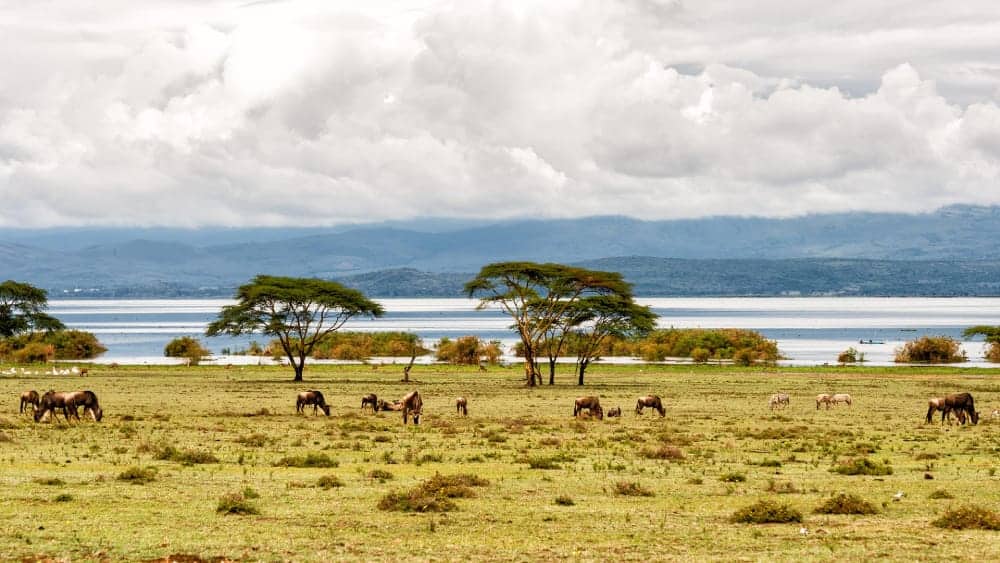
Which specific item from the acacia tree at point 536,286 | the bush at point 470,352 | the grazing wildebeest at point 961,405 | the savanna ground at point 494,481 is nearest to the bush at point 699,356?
the bush at point 470,352

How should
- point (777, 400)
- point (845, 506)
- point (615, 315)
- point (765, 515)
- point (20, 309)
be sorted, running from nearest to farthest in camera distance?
point (765, 515) < point (845, 506) < point (777, 400) < point (615, 315) < point (20, 309)

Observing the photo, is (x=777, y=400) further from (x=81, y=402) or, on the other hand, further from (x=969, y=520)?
(x=969, y=520)

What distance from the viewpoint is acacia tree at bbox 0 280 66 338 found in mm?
97250

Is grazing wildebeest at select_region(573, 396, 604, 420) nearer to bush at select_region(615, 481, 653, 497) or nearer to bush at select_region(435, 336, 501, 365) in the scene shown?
bush at select_region(615, 481, 653, 497)

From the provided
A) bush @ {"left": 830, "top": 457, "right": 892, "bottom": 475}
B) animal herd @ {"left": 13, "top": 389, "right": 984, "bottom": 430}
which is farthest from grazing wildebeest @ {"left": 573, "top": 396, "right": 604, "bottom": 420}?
bush @ {"left": 830, "top": 457, "right": 892, "bottom": 475}

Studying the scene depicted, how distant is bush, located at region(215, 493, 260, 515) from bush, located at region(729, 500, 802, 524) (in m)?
8.63

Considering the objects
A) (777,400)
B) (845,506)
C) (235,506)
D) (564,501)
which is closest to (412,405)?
(777,400)

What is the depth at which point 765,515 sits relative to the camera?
20.9m

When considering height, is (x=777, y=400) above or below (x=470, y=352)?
below

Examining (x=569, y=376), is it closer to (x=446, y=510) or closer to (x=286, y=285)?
(x=286, y=285)

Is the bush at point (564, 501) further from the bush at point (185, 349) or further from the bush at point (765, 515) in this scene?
the bush at point (185, 349)

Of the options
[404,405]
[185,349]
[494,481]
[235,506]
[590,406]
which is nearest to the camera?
[235,506]

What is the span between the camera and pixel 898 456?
3347 centimetres

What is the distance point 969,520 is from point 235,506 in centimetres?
1274
